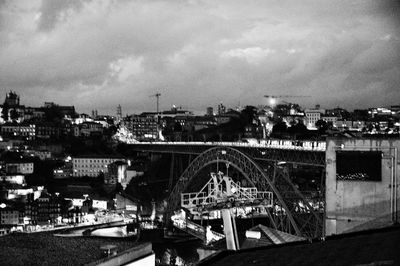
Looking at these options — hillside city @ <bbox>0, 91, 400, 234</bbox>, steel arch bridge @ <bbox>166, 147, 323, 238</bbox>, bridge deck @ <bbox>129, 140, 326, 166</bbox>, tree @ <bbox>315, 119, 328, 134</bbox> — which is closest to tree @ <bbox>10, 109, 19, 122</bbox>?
hillside city @ <bbox>0, 91, 400, 234</bbox>

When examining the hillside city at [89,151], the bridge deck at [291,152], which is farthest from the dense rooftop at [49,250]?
the hillside city at [89,151]

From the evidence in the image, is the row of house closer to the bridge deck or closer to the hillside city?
the hillside city

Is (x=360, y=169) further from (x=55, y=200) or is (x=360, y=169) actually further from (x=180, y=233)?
(x=55, y=200)

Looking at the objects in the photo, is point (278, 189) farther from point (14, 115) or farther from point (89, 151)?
point (14, 115)

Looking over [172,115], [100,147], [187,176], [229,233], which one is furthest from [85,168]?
[229,233]

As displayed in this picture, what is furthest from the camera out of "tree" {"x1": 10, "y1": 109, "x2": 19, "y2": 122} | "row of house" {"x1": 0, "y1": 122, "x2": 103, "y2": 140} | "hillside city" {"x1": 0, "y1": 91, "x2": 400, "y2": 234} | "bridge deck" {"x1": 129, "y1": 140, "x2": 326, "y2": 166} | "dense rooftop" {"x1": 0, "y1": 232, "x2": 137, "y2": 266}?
"tree" {"x1": 10, "y1": 109, "x2": 19, "y2": 122}

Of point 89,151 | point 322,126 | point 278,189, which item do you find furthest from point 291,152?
point 89,151
